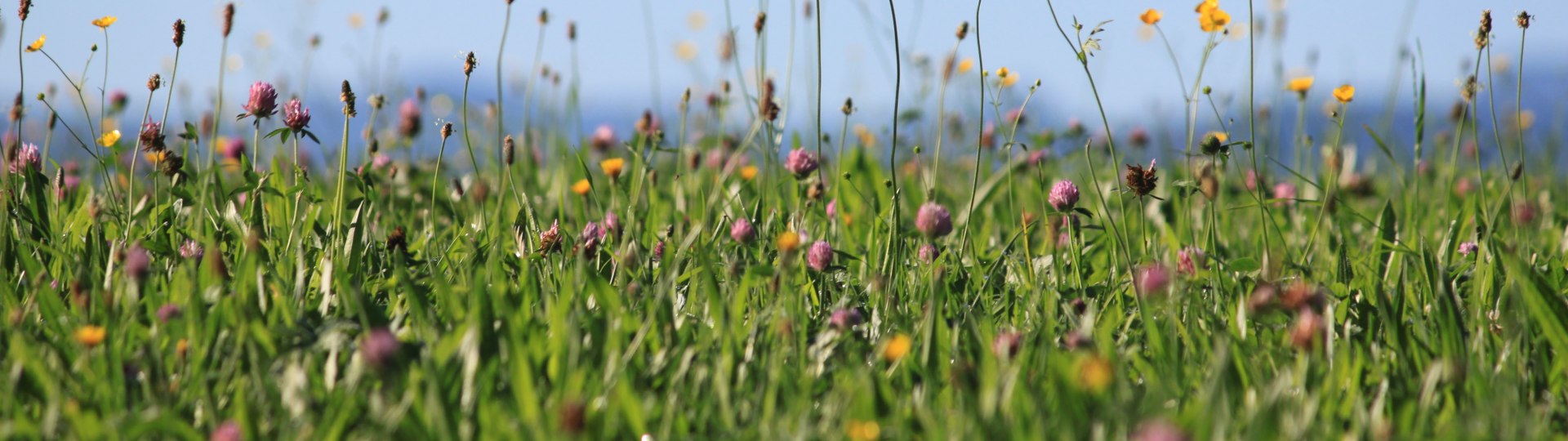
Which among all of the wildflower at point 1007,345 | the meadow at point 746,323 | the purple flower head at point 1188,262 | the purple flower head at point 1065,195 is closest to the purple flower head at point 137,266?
the meadow at point 746,323

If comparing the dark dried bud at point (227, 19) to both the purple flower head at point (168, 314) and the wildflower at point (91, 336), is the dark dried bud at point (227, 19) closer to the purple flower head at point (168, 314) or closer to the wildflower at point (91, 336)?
the purple flower head at point (168, 314)

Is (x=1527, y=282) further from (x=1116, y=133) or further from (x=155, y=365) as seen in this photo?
(x=1116, y=133)

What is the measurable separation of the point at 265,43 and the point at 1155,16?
3.72 metres

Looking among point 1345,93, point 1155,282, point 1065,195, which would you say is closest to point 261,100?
point 1065,195

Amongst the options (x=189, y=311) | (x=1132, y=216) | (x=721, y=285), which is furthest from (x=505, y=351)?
(x=1132, y=216)

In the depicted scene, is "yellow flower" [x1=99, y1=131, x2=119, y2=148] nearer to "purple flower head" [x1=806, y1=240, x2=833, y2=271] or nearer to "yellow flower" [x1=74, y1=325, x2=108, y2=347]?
"yellow flower" [x1=74, y1=325, x2=108, y2=347]

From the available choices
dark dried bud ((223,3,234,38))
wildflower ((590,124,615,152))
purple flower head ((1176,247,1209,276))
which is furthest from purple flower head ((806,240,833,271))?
wildflower ((590,124,615,152))

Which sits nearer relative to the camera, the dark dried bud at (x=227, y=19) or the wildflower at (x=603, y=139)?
the dark dried bud at (x=227, y=19)

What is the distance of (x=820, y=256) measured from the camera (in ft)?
5.96

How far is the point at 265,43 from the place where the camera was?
4.71 m

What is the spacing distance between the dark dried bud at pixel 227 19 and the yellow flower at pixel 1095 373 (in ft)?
4.95

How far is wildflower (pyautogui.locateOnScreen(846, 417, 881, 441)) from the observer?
1.15 meters

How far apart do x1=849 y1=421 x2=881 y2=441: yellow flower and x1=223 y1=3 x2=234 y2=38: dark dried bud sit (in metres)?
1.35

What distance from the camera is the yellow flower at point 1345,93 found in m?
2.15
